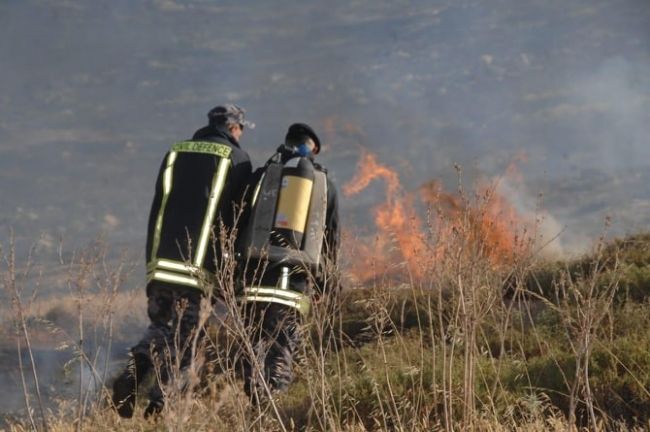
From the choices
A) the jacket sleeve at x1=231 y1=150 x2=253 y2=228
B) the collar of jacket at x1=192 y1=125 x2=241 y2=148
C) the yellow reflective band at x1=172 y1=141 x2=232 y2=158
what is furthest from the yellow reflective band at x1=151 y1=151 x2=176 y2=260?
the jacket sleeve at x1=231 y1=150 x2=253 y2=228

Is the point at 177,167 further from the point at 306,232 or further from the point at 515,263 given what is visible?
the point at 515,263

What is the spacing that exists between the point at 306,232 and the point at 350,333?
4876 mm

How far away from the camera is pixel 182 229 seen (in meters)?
7.36

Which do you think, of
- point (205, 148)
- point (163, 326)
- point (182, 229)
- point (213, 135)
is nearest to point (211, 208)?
point (182, 229)

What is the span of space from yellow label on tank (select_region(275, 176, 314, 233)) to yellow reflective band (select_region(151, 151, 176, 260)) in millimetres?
1074

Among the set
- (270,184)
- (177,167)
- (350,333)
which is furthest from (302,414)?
(350,333)

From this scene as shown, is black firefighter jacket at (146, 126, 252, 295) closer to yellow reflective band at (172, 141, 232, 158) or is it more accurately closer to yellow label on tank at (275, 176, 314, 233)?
yellow reflective band at (172, 141, 232, 158)

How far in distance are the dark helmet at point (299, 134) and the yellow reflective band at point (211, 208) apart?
641 millimetres

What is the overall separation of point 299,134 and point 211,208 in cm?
111

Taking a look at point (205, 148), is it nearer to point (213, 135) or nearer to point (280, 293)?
point (213, 135)

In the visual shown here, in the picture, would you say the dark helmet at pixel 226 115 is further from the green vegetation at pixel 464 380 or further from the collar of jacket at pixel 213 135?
the green vegetation at pixel 464 380

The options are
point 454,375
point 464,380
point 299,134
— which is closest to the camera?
point 464,380

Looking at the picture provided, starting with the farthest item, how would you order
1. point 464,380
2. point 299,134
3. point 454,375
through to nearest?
point 299,134 < point 454,375 < point 464,380

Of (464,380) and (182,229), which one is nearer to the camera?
(464,380)
